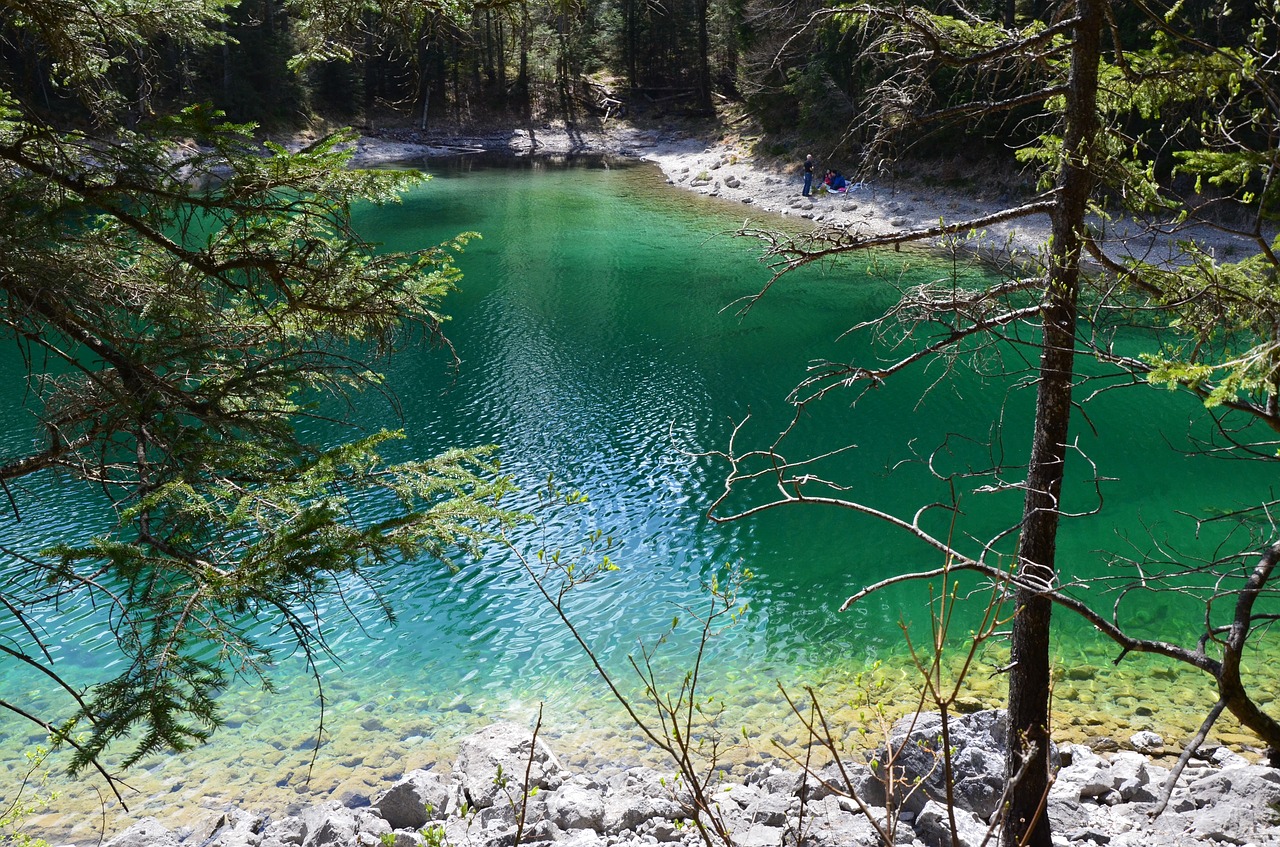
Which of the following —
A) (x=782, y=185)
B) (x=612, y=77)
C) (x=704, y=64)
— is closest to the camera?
(x=782, y=185)

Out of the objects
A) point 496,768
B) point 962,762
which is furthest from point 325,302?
point 962,762

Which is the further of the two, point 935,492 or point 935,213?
point 935,213

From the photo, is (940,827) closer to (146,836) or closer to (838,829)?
(838,829)

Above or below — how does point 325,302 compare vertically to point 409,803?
above

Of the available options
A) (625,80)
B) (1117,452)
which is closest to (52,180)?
(1117,452)

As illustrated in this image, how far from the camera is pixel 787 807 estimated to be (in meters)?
6.00

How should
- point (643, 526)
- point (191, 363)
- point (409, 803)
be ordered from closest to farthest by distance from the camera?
point (191, 363)
point (409, 803)
point (643, 526)

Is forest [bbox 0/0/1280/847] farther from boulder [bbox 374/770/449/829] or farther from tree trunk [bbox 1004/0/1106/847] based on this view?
boulder [bbox 374/770/449/829]

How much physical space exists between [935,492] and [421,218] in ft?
65.4

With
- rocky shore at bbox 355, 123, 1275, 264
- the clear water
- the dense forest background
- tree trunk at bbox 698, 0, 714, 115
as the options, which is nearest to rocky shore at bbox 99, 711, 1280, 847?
the clear water

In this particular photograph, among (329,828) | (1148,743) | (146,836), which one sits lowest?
(1148,743)

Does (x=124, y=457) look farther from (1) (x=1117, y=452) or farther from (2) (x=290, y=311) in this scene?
(1) (x=1117, y=452)

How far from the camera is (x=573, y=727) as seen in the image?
7605 millimetres

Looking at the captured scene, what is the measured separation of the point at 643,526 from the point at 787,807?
506cm
